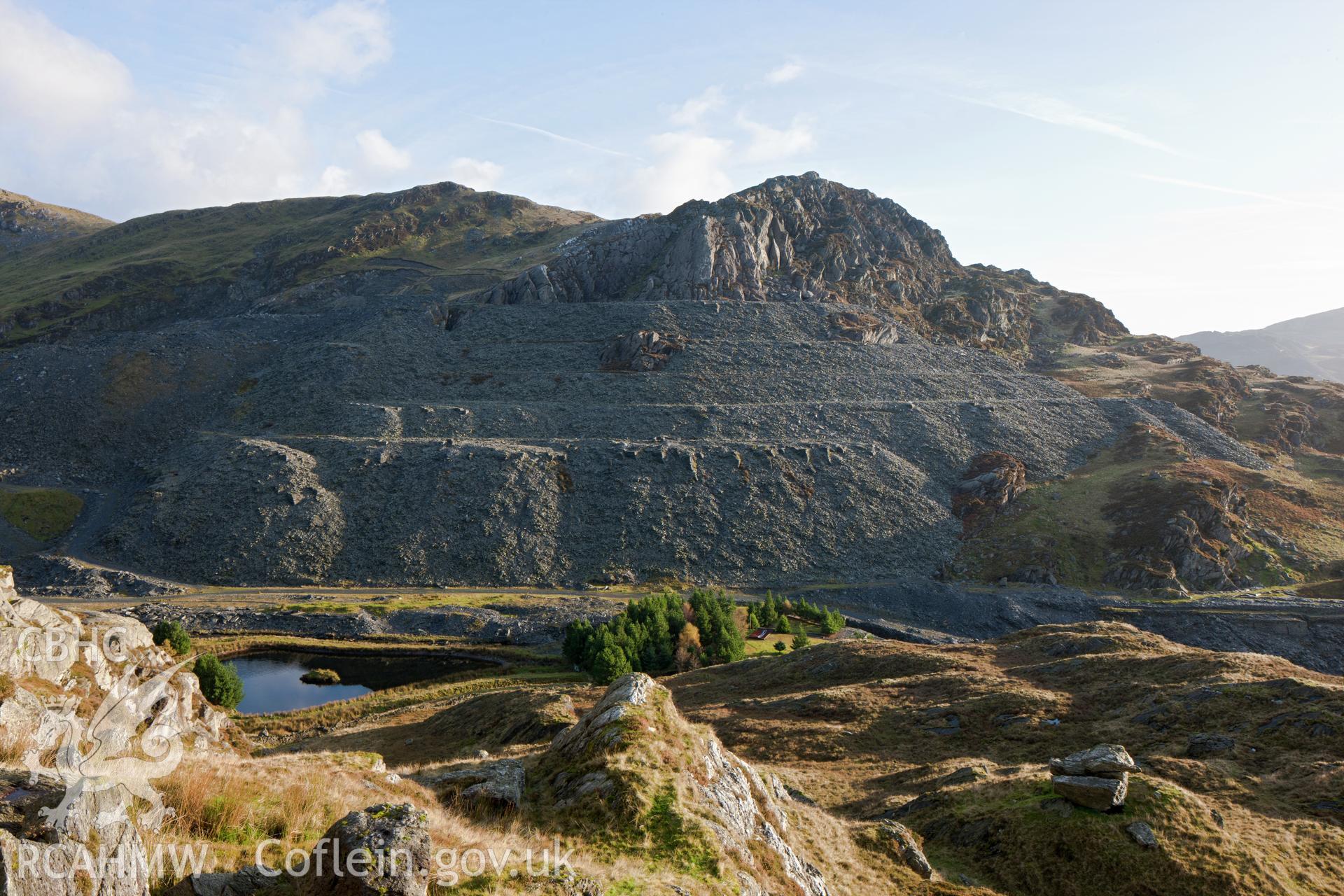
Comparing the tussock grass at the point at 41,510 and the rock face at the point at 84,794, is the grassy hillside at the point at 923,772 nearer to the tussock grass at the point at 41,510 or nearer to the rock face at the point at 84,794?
the rock face at the point at 84,794

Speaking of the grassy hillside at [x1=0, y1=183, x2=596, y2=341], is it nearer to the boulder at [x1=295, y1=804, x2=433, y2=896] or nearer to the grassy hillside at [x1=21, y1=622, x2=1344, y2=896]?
the grassy hillside at [x1=21, y1=622, x2=1344, y2=896]

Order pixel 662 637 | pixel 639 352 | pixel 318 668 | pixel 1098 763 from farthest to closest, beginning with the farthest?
pixel 639 352, pixel 318 668, pixel 662 637, pixel 1098 763

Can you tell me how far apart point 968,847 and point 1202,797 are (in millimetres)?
7178

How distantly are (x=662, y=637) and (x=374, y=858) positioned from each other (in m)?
45.3

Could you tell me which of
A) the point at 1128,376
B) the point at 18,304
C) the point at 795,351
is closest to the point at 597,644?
the point at 795,351

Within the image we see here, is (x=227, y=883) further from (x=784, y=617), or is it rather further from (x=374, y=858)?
(x=784, y=617)

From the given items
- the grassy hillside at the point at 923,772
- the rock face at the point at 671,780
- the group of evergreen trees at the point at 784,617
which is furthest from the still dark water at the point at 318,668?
the rock face at the point at 671,780

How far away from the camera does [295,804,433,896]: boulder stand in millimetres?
9102

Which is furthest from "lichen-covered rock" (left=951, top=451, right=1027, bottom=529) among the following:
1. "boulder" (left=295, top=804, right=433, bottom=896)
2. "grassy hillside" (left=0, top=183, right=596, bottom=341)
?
"grassy hillside" (left=0, top=183, right=596, bottom=341)

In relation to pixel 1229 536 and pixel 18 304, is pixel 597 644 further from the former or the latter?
pixel 18 304

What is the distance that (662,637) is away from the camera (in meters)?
53.6

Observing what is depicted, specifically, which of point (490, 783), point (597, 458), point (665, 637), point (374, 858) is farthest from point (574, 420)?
point (374, 858)

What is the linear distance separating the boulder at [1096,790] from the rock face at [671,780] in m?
8.00

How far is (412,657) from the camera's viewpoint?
56.4m
